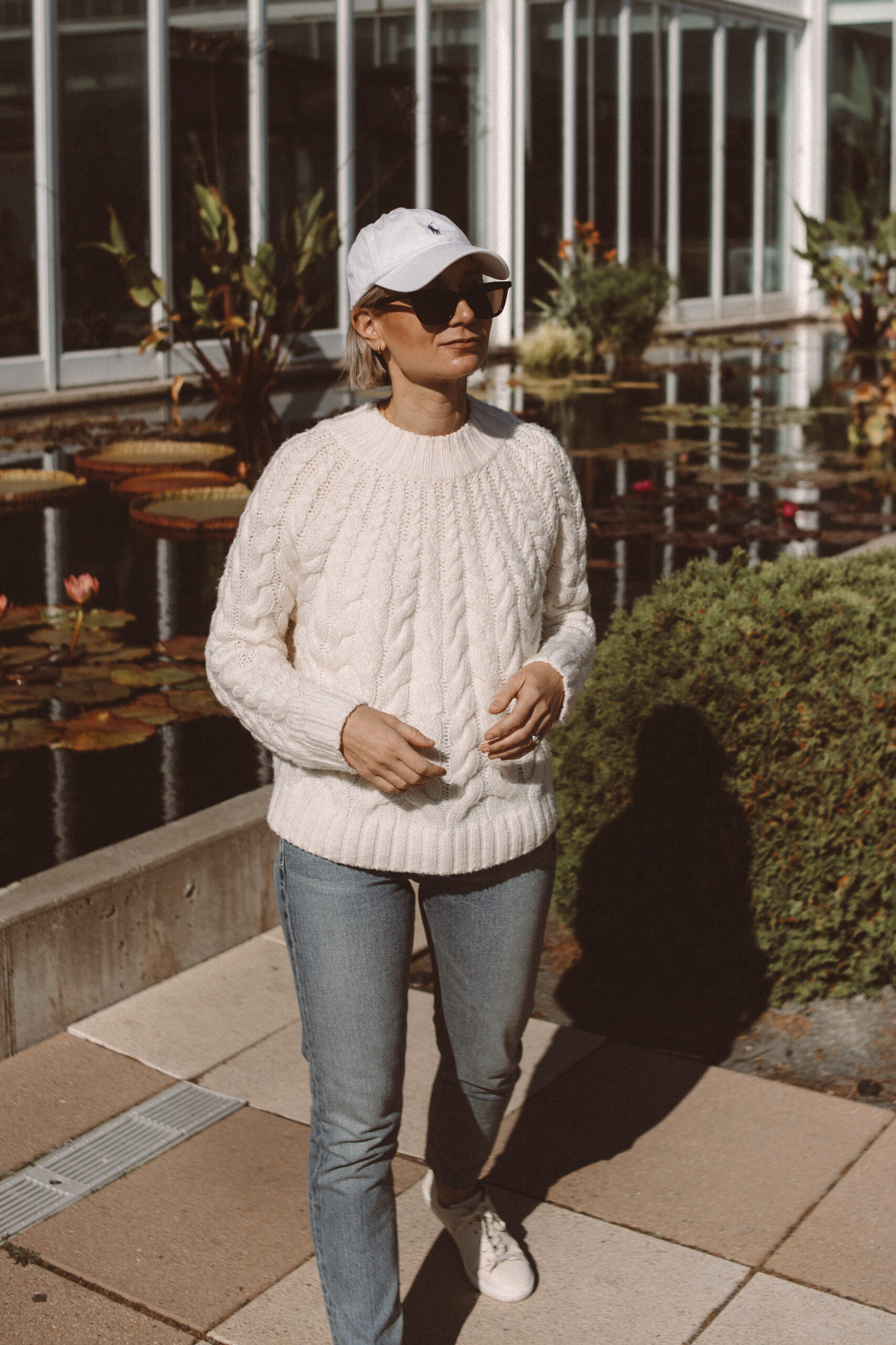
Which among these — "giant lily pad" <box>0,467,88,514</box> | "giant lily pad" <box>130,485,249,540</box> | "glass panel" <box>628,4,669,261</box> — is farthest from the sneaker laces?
"glass panel" <box>628,4,669,261</box>

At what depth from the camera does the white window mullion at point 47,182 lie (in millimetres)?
12320

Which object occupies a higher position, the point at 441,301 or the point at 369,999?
the point at 441,301

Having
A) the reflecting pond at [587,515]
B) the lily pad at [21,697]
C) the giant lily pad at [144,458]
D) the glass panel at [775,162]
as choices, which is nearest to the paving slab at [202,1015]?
the reflecting pond at [587,515]

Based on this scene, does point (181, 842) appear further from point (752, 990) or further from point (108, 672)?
point (108, 672)

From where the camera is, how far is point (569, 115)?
18797 millimetres

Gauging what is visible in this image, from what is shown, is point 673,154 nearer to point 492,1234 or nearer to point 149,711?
point 149,711

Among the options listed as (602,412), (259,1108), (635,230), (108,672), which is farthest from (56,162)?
(259,1108)

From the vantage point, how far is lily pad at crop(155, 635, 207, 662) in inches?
229

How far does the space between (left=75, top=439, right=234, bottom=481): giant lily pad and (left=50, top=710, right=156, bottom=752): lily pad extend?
452cm

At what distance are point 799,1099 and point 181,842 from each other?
1.45m

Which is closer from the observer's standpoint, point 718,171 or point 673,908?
point 673,908

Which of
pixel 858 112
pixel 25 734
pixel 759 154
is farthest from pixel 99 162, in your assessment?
pixel 858 112

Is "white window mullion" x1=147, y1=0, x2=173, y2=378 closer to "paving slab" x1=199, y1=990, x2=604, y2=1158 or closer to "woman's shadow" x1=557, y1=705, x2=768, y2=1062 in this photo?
"woman's shadow" x1=557, y1=705, x2=768, y2=1062

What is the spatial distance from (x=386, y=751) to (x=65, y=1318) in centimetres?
112
